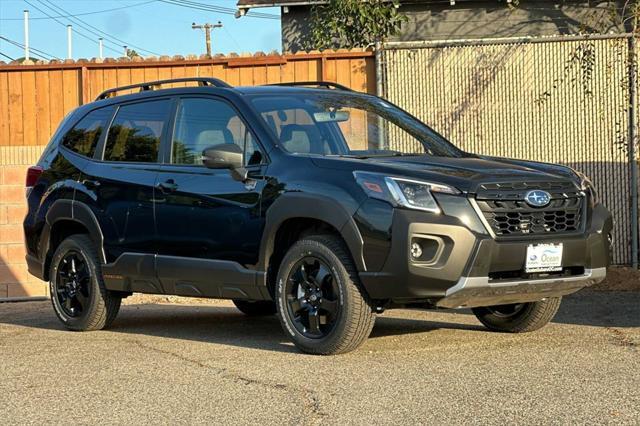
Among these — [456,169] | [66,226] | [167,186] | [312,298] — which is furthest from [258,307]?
[456,169]

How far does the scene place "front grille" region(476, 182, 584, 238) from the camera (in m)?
6.84

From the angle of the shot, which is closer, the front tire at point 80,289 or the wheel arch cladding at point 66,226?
the wheel arch cladding at point 66,226

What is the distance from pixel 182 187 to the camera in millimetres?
8047

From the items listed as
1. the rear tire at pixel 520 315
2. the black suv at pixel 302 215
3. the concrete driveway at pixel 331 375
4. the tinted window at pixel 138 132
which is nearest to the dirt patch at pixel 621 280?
the concrete driveway at pixel 331 375

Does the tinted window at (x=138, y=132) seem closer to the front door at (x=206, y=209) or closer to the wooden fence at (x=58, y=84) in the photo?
the front door at (x=206, y=209)

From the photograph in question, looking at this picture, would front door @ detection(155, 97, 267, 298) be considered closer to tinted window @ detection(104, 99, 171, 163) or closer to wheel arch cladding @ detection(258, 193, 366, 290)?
wheel arch cladding @ detection(258, 193, 366, 290)

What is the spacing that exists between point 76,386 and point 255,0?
16348mm

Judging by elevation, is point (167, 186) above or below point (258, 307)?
above

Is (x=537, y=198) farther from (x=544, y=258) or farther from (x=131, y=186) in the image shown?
(x=131, y=186)

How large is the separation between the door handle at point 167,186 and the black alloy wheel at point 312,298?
1327mm

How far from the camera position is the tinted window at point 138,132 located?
8586mm

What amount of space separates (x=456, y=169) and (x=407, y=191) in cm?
50

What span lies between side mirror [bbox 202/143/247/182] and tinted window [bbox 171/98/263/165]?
16 cm

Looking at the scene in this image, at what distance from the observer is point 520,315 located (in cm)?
812
